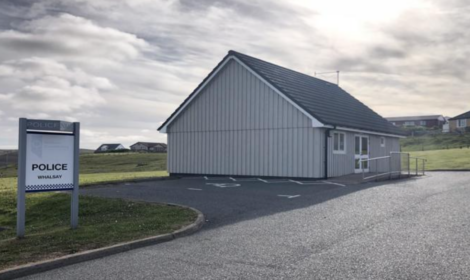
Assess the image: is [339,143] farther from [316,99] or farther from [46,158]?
[46,158]

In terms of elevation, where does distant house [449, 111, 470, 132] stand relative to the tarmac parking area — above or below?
above

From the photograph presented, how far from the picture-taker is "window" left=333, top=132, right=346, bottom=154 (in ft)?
71.7

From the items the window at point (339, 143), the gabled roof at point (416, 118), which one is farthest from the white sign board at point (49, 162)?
the gabled roof at point (416, 118)

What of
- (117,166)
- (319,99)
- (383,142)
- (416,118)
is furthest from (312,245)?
(416,118)

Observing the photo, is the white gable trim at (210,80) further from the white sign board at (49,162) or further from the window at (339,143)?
the white sign board at (49,162)

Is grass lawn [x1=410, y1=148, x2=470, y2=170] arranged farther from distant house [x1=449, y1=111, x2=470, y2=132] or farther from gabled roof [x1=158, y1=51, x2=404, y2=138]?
distant house [x1=449, y1=111, x2=470, y2=132]

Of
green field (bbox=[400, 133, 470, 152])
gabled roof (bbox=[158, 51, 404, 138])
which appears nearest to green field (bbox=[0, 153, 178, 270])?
gabled roof (bbox=[158, 51, 404, 138])

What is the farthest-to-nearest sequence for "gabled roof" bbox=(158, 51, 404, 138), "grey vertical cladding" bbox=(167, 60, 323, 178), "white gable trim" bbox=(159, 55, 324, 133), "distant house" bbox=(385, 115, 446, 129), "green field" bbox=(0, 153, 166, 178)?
1. "distant house" bbox=(385, 115, 446, 129)
2. "green field" bbox=(0, 153, 166, 178)
3. "gabled roof" bbox=(158, 51, 404, 138)
4. "grey vertical cladding" bbox=(167, 60, 323, 178)
5. "white gable trim" bbox=(159, 55, 324, 133)

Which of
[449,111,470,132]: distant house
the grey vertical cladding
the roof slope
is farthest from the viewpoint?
[449,111,470,132]: distant house

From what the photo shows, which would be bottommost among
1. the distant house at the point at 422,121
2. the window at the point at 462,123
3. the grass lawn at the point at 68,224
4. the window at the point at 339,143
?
the grass lawn at the point at 68,224

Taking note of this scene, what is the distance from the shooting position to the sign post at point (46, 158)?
8477 mm

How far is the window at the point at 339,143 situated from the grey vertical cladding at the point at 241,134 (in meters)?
1.51

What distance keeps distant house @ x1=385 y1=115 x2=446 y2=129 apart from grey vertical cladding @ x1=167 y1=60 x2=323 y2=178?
97649 mm

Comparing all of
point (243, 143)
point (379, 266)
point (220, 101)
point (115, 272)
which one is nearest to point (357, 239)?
point (379, 266)
